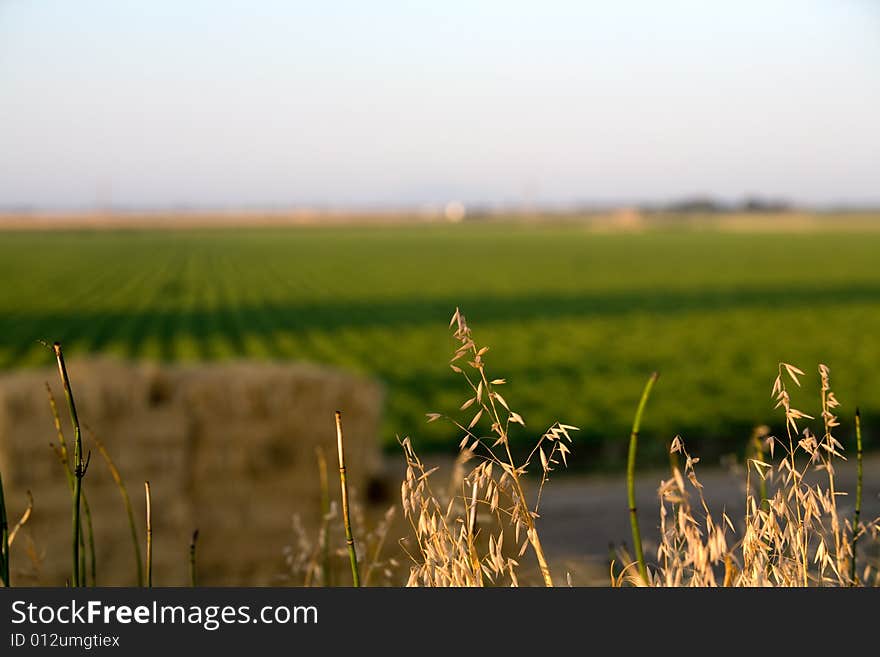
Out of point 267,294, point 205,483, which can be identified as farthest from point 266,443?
point 267,294

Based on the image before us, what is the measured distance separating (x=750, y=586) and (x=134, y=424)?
623 cm

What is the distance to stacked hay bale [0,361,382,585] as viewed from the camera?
712 cm

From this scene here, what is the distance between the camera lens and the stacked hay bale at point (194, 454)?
280 inches

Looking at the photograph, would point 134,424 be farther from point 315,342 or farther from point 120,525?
point 315,342

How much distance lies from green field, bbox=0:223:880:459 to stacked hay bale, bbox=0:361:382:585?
1.73 metres

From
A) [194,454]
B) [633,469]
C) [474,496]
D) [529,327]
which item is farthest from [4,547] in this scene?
[529,327]

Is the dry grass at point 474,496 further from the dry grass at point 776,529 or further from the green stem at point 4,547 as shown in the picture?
the green stem at point 4,547

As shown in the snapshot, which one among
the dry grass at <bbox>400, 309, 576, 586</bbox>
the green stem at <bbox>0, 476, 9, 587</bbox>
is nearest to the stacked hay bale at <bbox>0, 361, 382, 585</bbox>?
the green stem at <bbox>0, 476, 9, 587</bbox>

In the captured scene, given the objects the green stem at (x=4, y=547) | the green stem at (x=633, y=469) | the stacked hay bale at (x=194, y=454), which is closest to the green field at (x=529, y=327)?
the stacked hay bale at (x=194, y=454)

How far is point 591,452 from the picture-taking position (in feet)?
42.2

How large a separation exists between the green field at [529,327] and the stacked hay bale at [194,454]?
5.68 ft

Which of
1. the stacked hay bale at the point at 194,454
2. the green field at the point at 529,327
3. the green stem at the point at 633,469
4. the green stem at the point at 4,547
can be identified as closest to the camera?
the green stem at the point at 633,469

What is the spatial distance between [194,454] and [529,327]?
21.7m
